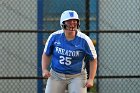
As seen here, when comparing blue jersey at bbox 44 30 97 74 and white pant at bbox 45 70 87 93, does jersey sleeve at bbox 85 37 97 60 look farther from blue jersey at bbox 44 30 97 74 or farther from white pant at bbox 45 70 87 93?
white pant at bbox 45 70 87 93

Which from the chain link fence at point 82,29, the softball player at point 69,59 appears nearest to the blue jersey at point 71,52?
the softball player at point 69,59

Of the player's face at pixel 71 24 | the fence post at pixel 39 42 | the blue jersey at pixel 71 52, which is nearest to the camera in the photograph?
the player's face at pixel 71 24

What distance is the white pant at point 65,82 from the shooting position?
219 inches

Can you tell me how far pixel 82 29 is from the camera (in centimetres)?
769

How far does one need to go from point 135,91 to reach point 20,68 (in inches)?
81.0

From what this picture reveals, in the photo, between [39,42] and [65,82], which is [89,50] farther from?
[39,42]

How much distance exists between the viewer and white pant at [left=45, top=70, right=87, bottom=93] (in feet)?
18.3

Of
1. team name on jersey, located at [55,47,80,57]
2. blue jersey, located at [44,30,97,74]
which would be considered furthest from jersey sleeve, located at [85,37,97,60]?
team name on jersey, located at [55,47,80,57]

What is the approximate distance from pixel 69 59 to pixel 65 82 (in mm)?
297

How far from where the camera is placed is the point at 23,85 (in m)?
7.86

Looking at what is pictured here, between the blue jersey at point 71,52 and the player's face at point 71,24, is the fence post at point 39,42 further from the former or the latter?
the player's face at point 71,24

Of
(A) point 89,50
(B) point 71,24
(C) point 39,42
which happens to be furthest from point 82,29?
(B) point 71,24

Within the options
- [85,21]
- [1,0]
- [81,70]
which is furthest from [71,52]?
[1,0]

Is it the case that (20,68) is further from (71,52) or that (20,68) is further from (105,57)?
(71,52)
